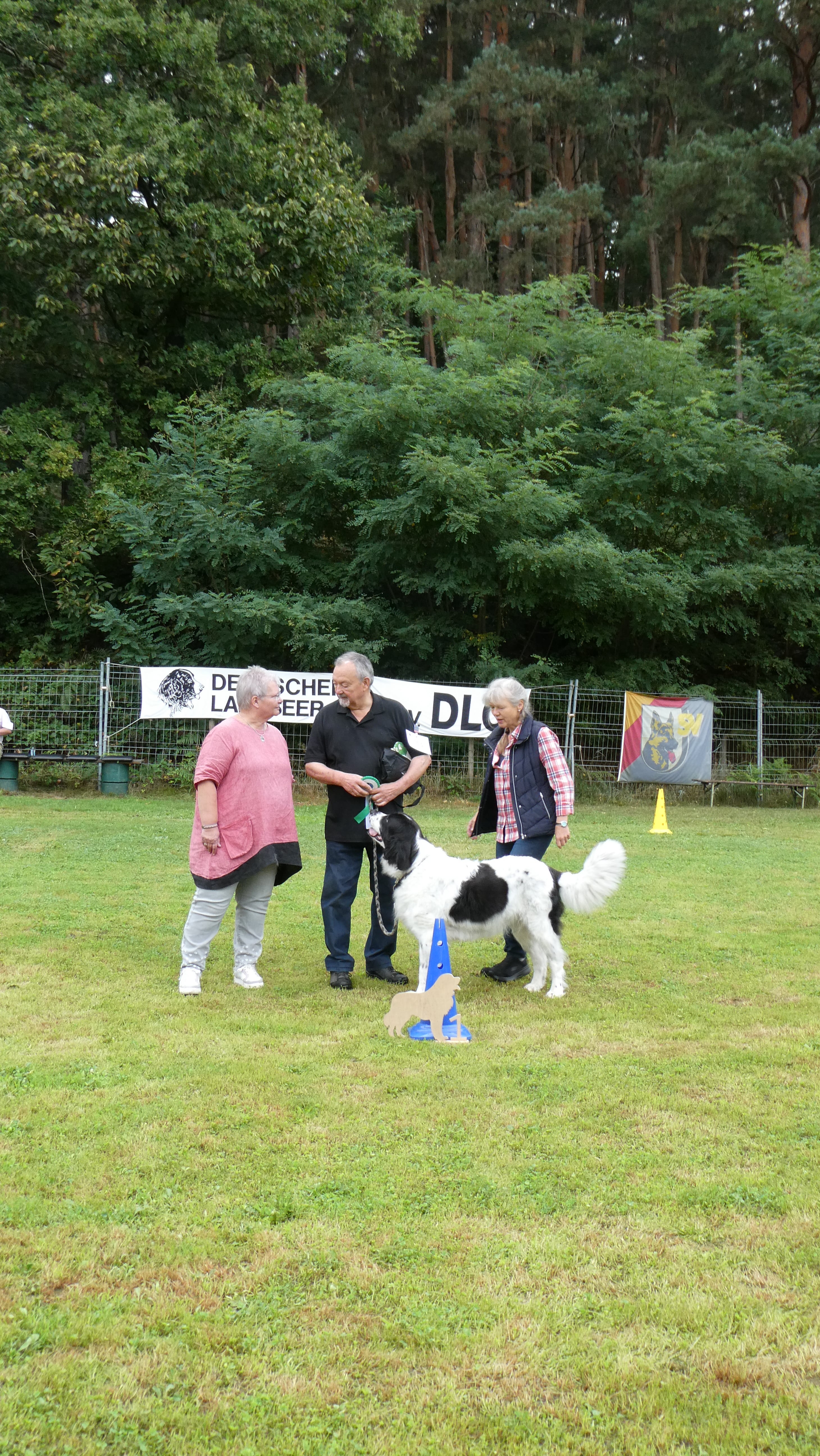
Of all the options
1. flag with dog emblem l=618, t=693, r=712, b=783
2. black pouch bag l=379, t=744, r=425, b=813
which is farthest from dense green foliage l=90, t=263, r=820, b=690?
black pouch bag l=379, t=744, r=425, b=813

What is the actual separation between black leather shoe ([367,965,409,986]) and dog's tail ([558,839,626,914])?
991mm

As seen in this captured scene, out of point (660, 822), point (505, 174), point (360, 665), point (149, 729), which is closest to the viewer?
point (360, 665)

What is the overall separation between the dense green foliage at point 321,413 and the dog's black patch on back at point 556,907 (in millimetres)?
10282

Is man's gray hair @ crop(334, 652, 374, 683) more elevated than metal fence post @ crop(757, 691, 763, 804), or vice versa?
man's gray hair @ crop(334, 652, 374, 683)

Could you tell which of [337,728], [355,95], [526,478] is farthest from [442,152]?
[337,728]

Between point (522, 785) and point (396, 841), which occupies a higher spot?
point (522, 785)

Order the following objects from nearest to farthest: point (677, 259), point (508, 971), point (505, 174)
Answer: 1. point (508, 971)
2. point (677, 259)
3. point (505, 174)

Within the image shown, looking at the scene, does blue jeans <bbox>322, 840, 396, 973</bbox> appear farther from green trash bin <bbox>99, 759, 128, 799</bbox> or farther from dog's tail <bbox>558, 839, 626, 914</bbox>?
green trash bin <bbox>99, 759, 128, 799</bbox>

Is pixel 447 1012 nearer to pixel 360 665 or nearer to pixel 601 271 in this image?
pixel 360 665

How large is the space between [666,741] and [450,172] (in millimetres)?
18176

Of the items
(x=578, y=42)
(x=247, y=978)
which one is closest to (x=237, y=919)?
(x=247, y=978)

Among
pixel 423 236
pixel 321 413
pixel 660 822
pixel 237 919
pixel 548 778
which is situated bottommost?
pixel 660 822

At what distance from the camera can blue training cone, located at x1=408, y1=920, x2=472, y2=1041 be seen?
15.0ft

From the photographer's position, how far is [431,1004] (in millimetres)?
4531
